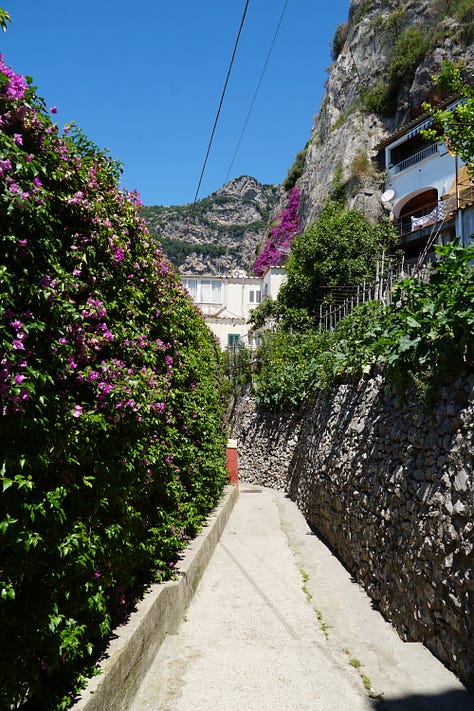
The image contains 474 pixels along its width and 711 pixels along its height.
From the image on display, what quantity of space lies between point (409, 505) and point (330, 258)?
65.9 feet

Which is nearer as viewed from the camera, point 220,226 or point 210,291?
point 210,291

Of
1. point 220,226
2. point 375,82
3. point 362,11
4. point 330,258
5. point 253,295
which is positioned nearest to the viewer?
point 330,258

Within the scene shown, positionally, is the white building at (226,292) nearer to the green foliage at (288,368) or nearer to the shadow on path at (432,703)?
the green foliage at (288,368)

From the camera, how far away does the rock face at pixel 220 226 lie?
89312 millimetres

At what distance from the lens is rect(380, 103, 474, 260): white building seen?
23922 mm

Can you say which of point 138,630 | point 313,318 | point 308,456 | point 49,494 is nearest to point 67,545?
point 49,494

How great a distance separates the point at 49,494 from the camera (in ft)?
8.45

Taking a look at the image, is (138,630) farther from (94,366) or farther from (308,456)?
(308,456)

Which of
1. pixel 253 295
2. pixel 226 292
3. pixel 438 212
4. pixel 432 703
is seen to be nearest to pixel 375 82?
pixel 438 212

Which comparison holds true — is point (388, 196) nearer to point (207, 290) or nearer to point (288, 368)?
point (288, 368)

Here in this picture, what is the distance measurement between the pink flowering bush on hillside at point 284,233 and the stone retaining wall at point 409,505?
31.3 m

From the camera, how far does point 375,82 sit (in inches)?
1267

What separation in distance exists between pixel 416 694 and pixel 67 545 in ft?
9.48

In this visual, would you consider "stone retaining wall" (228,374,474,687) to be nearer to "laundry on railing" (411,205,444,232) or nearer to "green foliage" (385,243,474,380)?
"green foliage" (385,243,474,380)
